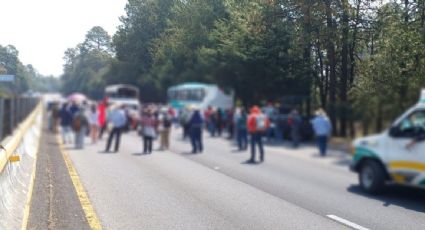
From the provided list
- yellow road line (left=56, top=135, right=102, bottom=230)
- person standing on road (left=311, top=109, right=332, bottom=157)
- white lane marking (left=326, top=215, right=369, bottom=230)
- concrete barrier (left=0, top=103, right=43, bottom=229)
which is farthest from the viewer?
person standing on road (left=311, top=109, right=332, bottom=157)

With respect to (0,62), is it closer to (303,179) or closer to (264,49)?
(264,49)

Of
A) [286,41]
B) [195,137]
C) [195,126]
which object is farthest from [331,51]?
[195,137]

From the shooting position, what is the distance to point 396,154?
31.6 ft

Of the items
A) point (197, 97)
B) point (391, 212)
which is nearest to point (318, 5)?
point (391, 212)

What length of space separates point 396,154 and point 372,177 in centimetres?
91

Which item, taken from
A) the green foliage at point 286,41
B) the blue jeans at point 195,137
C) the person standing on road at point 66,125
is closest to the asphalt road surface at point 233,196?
the blue jeans at point 195,137

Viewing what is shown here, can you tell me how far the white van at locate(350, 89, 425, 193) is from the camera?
9.03 m

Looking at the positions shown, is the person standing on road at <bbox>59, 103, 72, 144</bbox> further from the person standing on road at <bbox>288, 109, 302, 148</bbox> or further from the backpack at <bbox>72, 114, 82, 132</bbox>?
the person standing on road at <bbox>288, 109, 302, 148</bbox>

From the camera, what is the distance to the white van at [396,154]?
29.6 feet

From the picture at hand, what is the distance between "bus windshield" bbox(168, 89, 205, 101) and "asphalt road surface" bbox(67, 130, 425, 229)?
19360 millimetres

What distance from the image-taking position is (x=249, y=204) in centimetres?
898

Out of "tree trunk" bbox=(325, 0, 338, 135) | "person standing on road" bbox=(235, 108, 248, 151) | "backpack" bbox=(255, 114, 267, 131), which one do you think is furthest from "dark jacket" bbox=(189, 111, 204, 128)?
"tree trunk" bbox=(325, 0, 338, 135)

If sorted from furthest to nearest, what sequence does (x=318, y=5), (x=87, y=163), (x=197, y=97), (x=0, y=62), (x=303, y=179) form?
(x=197, y=97), (x=87, y=163), (x=303, y=179), (x=0, y=62), (x=318, y=5)

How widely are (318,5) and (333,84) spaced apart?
979mm
